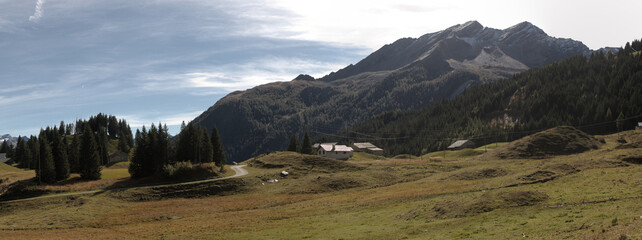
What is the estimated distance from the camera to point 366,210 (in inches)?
2108

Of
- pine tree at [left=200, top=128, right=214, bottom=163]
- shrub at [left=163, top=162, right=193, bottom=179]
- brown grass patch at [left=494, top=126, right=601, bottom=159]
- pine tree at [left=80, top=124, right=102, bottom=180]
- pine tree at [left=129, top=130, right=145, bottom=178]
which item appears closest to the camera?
shrub at [left=163, top=162, right=193, bottom=179]

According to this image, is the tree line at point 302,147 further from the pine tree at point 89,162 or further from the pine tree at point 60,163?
the pine tree at point 60,163

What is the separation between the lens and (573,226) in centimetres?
2848

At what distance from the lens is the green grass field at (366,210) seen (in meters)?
32.2

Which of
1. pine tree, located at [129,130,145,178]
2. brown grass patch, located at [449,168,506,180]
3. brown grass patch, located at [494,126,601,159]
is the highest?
pine tree, located at [129,130,145,178]

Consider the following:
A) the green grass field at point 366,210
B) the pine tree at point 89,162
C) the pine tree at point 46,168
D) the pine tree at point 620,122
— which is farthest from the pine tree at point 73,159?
the pine tree at point 620,122

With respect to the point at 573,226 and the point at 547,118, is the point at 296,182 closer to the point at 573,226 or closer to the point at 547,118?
the point at 573,226

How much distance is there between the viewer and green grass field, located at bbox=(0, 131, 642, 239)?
32.2 m

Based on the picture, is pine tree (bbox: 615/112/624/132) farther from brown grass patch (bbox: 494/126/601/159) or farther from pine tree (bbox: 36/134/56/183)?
pine tree (bbox: 36/134/56/183)

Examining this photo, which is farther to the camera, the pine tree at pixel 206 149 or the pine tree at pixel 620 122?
the pine tree at pixel 620 122

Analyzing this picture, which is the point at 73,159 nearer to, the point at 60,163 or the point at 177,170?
the point at 60,163

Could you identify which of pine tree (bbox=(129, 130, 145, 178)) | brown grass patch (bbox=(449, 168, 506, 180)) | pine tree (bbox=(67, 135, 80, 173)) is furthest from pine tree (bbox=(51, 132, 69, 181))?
brown grass patch (bbox=(449, 168, 506, 180))

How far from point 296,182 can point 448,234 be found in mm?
58917

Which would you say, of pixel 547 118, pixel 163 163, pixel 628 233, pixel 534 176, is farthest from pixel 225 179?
pixel 547 118
